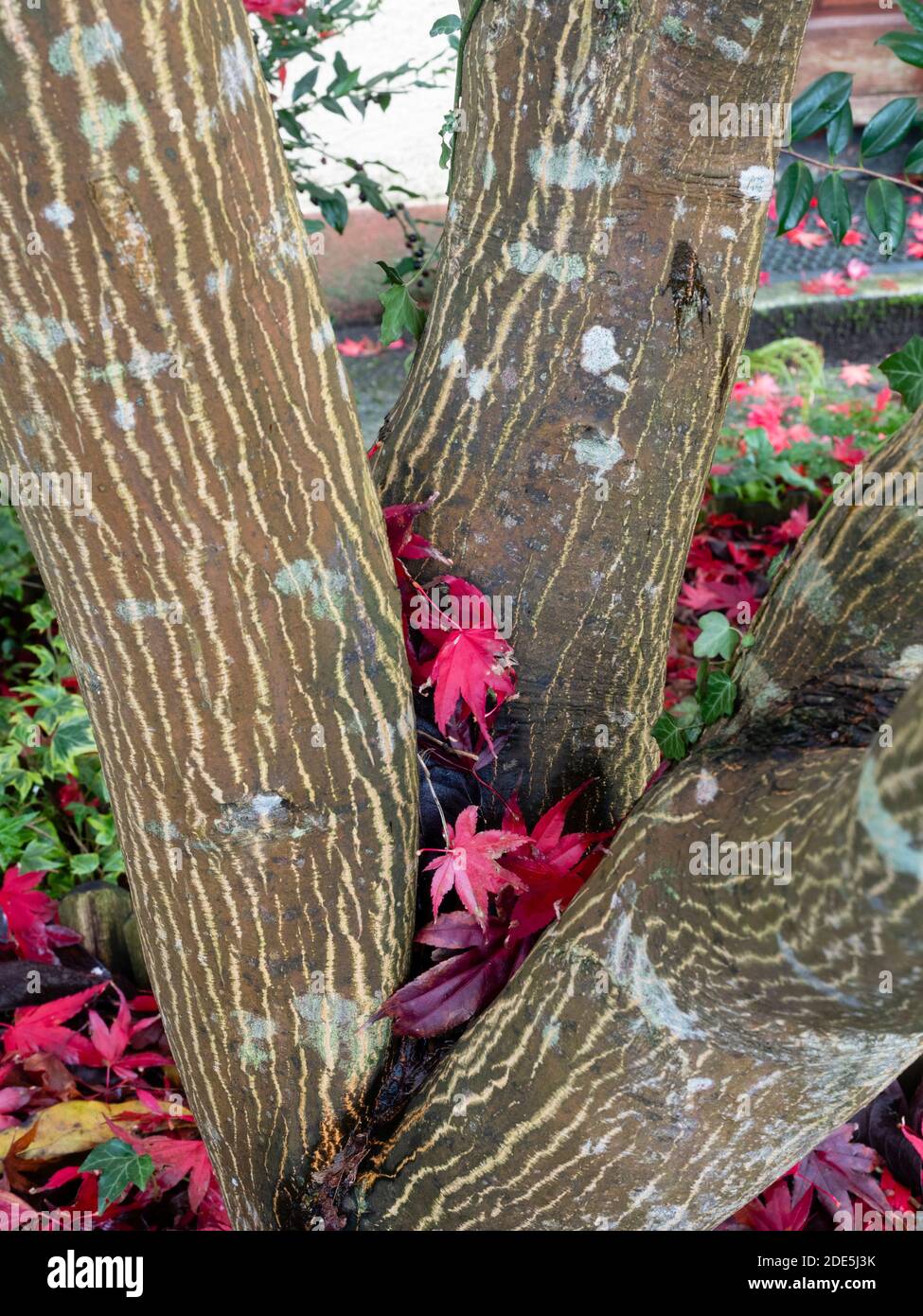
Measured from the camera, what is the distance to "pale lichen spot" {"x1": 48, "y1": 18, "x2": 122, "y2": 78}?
776 mm

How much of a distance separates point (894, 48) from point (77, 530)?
116 cm

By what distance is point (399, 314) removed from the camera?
1483 millimetres

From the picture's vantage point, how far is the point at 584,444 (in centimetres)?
126

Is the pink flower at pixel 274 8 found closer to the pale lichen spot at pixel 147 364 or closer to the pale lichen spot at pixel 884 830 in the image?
the pale lichen spot at pixel 147 364

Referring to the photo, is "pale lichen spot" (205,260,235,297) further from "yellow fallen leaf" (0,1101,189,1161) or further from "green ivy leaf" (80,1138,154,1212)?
"yellow fallen leaf" (0,1101,189,1161)

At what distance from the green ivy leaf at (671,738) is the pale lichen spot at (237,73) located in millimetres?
741

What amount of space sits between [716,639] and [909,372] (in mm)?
500

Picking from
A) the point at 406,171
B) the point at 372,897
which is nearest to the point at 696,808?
the point at 372,897

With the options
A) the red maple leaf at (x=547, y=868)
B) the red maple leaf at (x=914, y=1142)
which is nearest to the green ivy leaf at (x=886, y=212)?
the red maple leaf at (x=547, y=868)

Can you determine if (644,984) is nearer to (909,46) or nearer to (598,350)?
(598,350)

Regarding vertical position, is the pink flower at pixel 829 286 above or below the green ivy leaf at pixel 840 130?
below

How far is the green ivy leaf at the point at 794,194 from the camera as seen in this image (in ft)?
5.30

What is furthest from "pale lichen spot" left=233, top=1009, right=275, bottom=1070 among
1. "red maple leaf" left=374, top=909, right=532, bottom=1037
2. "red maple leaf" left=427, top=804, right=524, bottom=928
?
"red maple leaf" left=427, top=804, right=524, bottom=928
